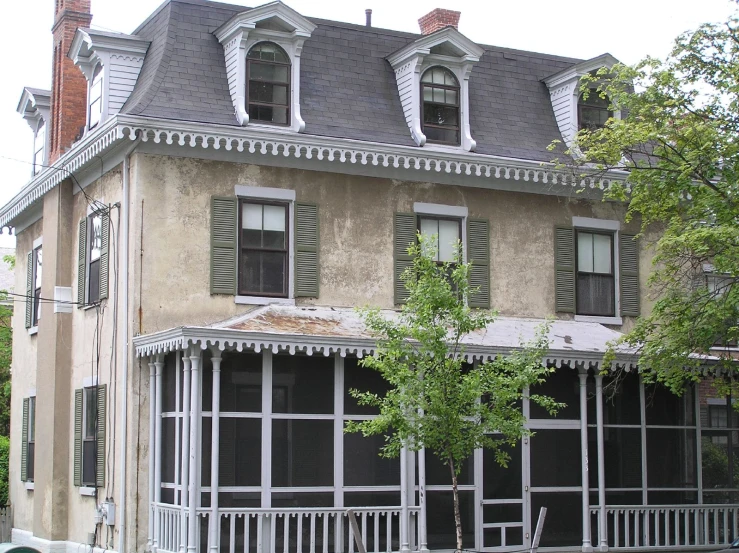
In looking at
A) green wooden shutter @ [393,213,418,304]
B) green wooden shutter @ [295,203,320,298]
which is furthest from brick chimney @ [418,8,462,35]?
green wooden shutter @ [295,203,320,298]

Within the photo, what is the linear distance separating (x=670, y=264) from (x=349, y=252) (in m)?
5.61

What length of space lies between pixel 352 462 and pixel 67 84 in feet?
31.7

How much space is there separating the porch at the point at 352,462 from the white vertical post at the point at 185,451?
0.10ft

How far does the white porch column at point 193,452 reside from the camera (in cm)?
1736

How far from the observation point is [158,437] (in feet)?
→ 61.6

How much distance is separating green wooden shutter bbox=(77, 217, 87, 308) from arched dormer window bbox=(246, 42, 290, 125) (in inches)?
163

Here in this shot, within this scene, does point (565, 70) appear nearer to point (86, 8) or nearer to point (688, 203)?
point (688, 203)

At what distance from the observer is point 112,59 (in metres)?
21.1

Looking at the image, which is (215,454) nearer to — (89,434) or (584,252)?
(89,434)

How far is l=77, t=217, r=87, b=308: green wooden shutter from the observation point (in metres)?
21.9

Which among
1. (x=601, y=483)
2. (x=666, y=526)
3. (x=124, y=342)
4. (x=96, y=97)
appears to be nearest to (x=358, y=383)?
(x=124, y=342)

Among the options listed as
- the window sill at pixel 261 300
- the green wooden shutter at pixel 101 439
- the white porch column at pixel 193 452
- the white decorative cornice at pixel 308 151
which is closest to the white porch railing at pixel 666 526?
the white decorative cornice at pixel 308 151

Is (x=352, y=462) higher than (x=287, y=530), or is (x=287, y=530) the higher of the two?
(x=352, y=462)

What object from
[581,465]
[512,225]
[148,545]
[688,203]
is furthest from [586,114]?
[148,545]
